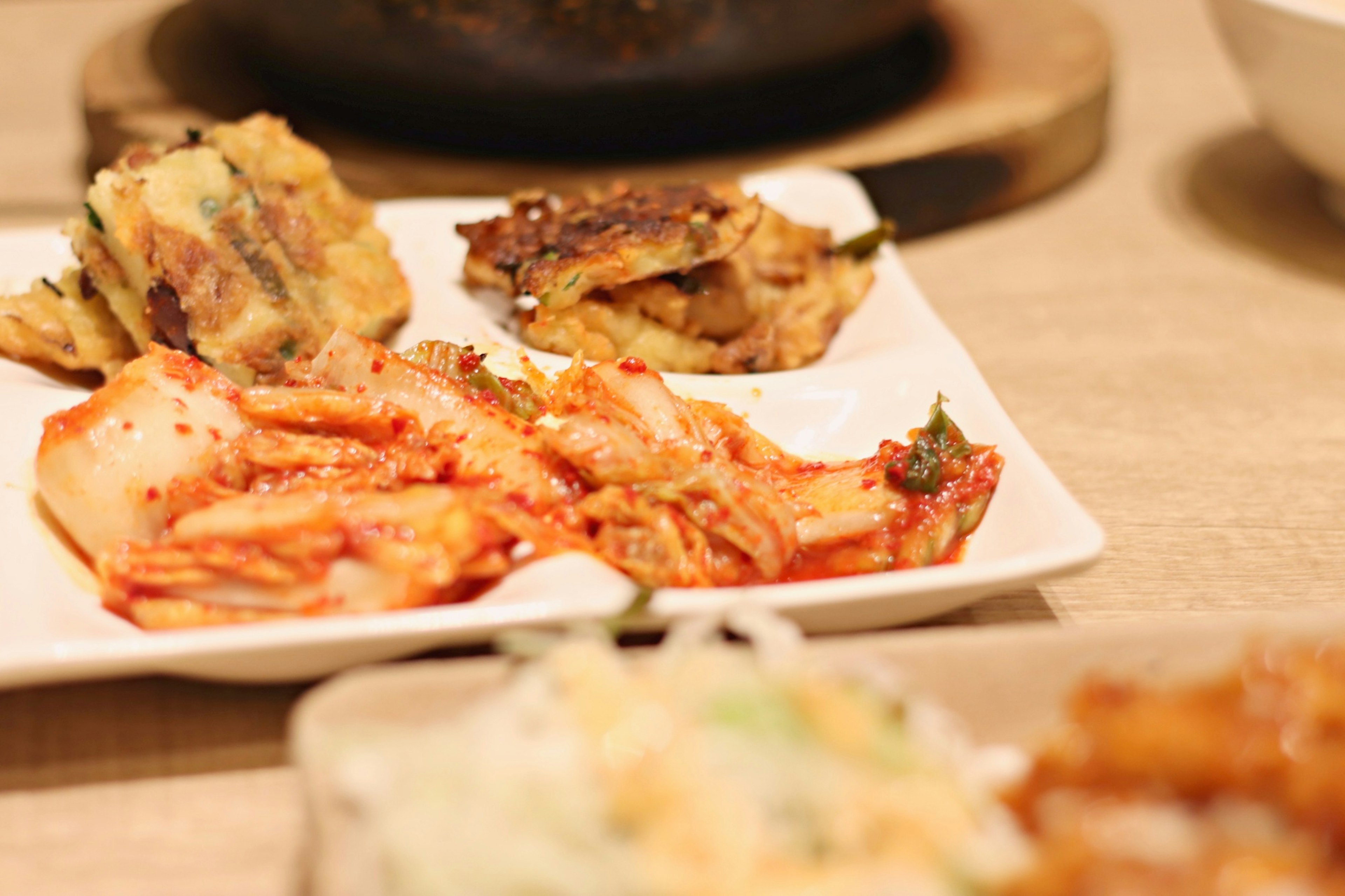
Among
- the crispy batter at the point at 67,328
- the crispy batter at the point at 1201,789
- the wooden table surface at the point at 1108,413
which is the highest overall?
the crispy batter at the point at 1201,789

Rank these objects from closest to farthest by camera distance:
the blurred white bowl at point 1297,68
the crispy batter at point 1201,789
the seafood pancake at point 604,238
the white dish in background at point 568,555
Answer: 1. the crispy batter at point 1201,789
2. the white dish in background at point 568,555
3. the seafood pancake at point 604,238
4. the blurred white bowl at point 1297,68

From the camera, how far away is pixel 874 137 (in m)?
2.88

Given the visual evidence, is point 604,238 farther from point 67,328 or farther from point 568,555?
point 67,328

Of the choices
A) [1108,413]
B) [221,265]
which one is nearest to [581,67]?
[221,265]

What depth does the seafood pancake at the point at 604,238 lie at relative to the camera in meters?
2.06

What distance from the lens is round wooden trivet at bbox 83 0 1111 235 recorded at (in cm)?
277

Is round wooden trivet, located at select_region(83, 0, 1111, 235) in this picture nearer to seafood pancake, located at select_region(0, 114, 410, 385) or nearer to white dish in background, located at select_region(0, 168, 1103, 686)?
white dish in background, located at select_region(0, 168, 1103, 686)

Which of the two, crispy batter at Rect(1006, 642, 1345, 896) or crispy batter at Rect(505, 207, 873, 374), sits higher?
crispy batter at Rect(1006, 642, 1345, 896)

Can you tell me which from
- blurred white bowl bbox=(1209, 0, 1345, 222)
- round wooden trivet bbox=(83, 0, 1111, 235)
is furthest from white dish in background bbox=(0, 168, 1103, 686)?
blurred white bowl bbox=(1209, 0, 1345, 222)

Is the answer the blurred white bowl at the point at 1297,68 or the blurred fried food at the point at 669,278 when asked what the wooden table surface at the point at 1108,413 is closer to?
the blurred white bowl at the point at 1297,68

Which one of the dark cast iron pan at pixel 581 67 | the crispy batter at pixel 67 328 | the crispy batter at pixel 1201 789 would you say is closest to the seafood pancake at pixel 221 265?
the crispy batter at pixel 67 328

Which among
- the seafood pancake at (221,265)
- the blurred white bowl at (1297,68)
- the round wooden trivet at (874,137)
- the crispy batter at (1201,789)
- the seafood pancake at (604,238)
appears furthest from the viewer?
the round wooden trivet at (874,137)

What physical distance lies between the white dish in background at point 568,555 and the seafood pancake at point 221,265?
0.41ft

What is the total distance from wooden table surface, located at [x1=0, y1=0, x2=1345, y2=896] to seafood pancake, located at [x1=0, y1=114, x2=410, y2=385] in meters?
0.67
